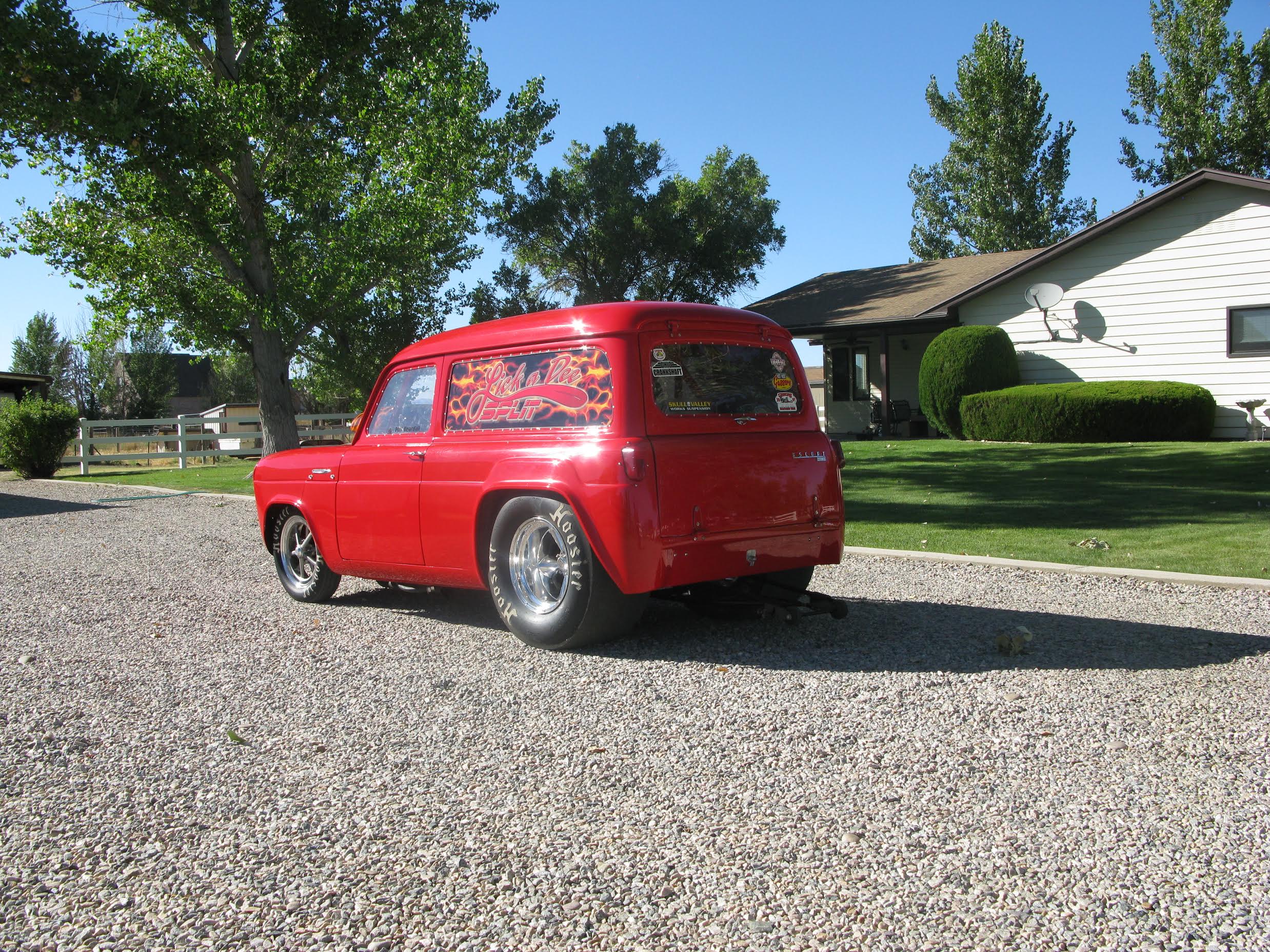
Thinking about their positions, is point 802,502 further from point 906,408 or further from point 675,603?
point 906,408

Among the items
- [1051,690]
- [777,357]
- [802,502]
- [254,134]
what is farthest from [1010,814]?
[254,134]

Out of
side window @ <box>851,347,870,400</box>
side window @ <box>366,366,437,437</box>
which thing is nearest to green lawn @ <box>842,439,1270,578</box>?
side window @ <box>366,366,437,437</box>

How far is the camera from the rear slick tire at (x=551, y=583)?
562 cm

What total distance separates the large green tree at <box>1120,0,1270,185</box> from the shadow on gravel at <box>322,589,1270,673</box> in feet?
128

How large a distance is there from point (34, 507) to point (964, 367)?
1713 cm

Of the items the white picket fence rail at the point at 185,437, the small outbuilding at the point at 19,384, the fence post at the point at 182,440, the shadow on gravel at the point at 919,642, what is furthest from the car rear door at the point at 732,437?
the small outbuilding at the point at 19,384

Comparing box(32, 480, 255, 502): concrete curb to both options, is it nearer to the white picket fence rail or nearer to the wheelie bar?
the white picket fence rail

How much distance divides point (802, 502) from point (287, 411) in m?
16.9

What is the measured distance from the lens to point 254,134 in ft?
65.2

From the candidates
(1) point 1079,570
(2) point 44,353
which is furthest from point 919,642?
(2) point 44,353

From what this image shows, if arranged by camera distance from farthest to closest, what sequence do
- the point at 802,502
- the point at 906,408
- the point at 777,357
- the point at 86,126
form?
the point at 906,408
the point at 86,126
the point at 777,357
the point at 802,502

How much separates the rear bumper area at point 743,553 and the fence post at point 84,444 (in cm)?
2344

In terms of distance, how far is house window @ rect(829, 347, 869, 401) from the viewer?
26141mm

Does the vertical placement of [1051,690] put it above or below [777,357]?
below
